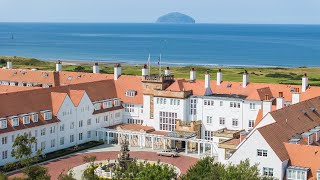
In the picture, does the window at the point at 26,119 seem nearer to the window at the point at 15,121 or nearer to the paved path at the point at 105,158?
the window at the point at 15,121

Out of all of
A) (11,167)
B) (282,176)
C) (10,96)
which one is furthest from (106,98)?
(282,176)

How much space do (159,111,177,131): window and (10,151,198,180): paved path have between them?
6.80 meters

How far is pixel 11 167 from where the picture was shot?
61062 millimetres

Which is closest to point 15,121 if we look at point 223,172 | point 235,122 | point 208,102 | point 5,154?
point 5,154

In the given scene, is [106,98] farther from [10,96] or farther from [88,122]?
[10,96]

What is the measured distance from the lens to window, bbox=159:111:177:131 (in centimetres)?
7600

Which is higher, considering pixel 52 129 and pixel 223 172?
pixel 223 172

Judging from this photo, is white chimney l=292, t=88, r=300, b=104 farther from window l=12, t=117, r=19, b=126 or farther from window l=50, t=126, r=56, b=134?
window l=12, t=117, r=19, b=126

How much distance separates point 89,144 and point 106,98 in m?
8.07

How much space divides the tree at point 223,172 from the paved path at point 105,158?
1427cm

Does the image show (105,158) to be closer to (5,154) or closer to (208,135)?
(5,154)

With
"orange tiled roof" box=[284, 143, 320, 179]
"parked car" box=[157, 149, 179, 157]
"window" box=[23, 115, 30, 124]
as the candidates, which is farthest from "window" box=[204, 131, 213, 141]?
"orange tiled roof" box=[284, 143, 320, 179]

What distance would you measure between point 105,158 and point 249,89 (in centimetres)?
2035

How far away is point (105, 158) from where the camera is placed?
6719cm
